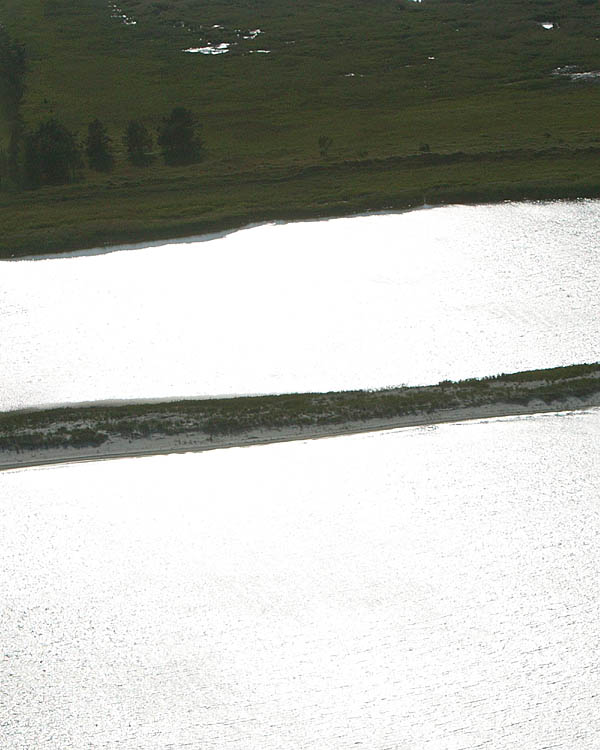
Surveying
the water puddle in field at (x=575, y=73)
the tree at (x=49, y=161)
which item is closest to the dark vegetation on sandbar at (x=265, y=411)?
the tree at (x=49, y=161)

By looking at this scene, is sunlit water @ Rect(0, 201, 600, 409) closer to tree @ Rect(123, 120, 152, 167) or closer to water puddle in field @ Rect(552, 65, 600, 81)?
tree @ Rect(123, 120, 152, 167)

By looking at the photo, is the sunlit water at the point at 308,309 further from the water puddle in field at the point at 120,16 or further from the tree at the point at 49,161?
the water puddle in field at the point at 120,16

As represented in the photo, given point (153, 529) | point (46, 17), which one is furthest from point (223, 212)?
point (46, 17)

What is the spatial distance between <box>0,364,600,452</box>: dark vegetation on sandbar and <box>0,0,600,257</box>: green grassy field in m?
15.5

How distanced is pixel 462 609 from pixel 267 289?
17329 mm

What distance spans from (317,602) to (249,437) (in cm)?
681

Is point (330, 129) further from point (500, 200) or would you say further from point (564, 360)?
point (564, 360)

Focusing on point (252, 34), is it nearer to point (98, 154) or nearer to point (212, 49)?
point (212, 49)

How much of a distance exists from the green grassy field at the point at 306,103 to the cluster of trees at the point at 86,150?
101 centimetres

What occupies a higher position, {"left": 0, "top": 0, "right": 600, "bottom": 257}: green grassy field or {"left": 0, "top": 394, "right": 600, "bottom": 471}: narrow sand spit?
{"left": 0, "top": 0, "right": 600, "bottom": 257}: green grassy field

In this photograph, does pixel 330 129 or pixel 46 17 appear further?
pixel 46 17

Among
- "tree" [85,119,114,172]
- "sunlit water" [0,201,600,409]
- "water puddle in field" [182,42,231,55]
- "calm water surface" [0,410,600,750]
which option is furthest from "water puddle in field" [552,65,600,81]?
"calm water surface" [0,410,600,750]

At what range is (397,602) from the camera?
63.7ft

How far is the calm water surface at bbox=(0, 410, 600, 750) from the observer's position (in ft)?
56.1
